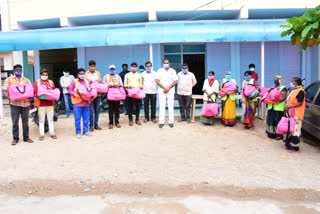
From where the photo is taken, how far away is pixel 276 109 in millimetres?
7227

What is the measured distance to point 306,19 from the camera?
5.32 meters

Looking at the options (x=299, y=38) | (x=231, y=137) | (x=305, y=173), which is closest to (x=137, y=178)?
(x=305, y=173)

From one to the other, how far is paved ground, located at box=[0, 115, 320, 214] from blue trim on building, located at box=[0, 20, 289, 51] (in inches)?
136

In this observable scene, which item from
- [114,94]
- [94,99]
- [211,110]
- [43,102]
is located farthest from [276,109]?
[43,102]

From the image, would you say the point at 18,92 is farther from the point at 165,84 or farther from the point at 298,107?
the point at 298,107

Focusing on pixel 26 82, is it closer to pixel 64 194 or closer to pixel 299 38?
pixel 64 194

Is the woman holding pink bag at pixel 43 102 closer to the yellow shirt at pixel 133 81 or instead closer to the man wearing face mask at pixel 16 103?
the man wearing face mask at pixel 16 103

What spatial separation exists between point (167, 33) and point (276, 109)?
438cm

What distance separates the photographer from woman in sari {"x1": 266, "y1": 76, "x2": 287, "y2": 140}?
7141 millimetres

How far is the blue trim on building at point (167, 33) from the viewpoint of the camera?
383 inches

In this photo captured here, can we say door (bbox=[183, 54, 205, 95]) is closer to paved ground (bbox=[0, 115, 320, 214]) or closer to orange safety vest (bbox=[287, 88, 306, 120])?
paved ground (bbox=[0, 115, 320, 214])

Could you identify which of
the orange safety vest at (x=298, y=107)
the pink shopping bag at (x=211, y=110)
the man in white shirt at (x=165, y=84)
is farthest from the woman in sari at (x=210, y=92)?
the orange safety vest at (x=298, y=107)

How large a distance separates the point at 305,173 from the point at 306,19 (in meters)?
2.72

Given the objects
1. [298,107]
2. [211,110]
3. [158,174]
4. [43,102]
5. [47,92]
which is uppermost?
[47,92]
